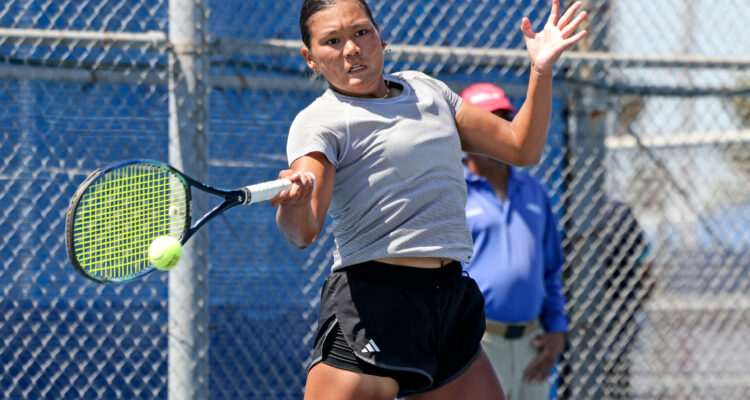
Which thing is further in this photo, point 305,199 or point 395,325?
point 395,325

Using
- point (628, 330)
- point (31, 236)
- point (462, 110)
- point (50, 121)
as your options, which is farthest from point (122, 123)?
point (628, 330)

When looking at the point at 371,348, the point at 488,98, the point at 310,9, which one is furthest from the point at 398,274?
the point at 488,98

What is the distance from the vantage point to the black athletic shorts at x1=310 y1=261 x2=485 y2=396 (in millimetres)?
2438

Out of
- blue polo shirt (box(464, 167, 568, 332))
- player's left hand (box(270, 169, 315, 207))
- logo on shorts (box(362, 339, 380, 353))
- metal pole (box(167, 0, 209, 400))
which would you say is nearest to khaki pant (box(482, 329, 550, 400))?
blue polo shirt (box(464, 167, 568, 332))

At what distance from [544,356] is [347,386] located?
1.85 meters

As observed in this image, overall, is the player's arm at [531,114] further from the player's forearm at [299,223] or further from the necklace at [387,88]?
the player's forearm at [299,223]

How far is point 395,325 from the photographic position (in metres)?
2.45

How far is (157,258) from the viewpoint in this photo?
2234 mm

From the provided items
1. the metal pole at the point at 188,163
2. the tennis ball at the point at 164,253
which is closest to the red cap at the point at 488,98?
the metal pole at the point at 188,163

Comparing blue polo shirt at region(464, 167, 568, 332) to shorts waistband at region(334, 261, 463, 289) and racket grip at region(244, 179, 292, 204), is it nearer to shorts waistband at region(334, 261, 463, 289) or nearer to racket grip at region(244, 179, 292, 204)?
shorts waistband at region(334, 261, 463, 289)

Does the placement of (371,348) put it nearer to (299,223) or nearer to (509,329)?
(299,223)

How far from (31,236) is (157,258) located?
2.08 m

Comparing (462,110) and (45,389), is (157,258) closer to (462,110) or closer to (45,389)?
(462,110)

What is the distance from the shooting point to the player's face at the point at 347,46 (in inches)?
95.9
